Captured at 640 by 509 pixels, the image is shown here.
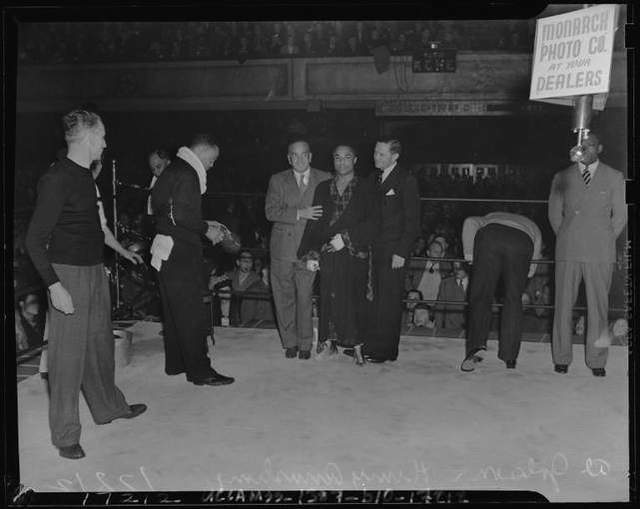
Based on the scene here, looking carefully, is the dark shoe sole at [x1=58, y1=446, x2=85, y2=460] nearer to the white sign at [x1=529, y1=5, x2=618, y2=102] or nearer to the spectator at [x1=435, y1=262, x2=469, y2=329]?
the white sign at [x1=529, y1=5, x2=618, y2=102]

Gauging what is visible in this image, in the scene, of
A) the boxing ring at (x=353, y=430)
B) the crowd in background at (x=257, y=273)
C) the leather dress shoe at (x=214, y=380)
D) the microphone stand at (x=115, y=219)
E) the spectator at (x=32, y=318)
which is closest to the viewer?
the boxing ring at (x=353, y=430)

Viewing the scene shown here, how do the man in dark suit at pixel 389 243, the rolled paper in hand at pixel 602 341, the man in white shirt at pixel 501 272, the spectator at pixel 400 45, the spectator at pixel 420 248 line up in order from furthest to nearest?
1. the spectator at pixel 400 45
2. the spectator at pixel 420 248
3. the man in dark suit at pixel 389 243
4. the man in white shirt at pixel 501 272
5. the rolled paper in hand at pixel 602 341

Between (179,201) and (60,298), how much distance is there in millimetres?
1228

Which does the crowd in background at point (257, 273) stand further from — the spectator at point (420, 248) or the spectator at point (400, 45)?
the spectator at point (400, 45)

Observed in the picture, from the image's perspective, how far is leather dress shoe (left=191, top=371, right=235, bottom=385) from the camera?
5.02 m

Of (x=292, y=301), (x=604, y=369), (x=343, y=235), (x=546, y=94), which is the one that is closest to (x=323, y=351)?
(x=292, y=301)

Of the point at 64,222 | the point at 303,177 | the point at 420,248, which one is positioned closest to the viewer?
the point at 64,222

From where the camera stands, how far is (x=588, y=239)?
5.10 metres

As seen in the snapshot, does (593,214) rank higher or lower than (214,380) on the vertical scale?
higher

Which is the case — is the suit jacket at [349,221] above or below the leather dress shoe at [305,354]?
above

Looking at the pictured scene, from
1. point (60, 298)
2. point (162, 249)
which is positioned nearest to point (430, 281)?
point (162, 249)

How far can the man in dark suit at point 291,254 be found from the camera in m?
5.57

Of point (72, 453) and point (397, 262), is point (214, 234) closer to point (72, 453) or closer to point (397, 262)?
point (397, 262)

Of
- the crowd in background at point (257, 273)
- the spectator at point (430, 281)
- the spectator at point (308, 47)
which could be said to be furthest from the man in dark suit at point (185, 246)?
the spectator at point (308, 47)
